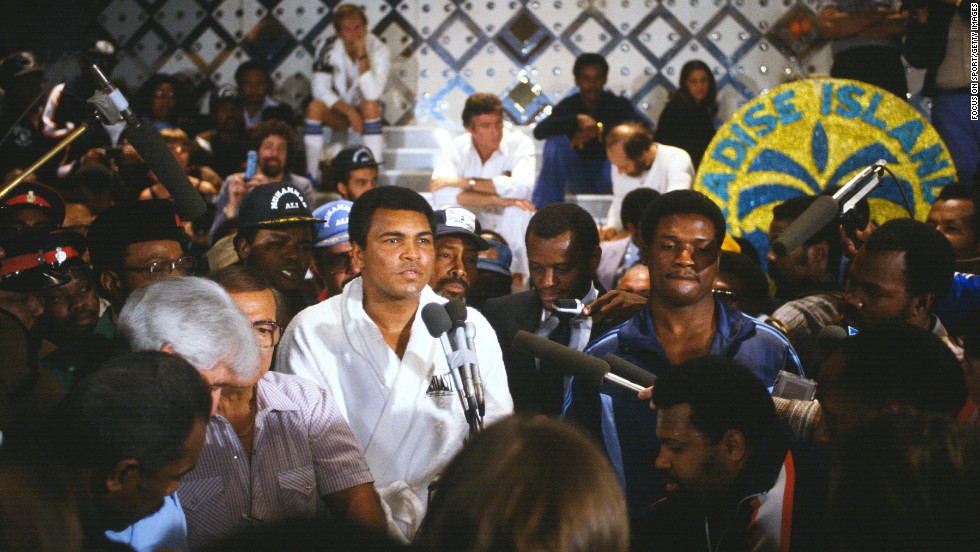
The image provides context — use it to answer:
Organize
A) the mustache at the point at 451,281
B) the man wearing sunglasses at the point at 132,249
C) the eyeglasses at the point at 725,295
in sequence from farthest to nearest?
the mustache at the point at 451,281 < the eyeglasses at the point at 725,295 < the man wearing sunglasses at the point at 132,249

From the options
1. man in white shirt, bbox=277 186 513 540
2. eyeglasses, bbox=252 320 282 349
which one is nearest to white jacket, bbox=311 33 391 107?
man in white shirt, bbox=277 186 513 540

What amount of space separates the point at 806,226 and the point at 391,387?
1.55m

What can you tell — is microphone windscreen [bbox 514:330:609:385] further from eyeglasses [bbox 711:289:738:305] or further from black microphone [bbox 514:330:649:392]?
eyeglasses [bbox 711:289:738:305]

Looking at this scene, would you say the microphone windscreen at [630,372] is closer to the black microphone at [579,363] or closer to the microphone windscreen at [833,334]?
the black microphone at [579,363]

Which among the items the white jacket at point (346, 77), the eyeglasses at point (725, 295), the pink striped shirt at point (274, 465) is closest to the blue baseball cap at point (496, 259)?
the eyeglasses at point (725, 295)

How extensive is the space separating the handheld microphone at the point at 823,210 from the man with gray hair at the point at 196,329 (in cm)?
183

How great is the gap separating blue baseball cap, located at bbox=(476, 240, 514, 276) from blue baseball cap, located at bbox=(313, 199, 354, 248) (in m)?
0.71

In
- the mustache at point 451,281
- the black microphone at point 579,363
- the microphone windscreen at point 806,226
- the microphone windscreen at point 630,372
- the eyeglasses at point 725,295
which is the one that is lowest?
the eyeglasses at point 725,295

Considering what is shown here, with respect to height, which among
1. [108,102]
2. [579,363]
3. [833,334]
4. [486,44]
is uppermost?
[486,44]

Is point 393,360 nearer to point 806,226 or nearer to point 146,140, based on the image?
point 146,140

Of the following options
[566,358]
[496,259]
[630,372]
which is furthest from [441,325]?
[496,259]

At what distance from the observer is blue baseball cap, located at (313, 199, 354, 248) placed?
176 inches

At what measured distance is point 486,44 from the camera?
30.8 ft

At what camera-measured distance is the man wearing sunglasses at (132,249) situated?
3.59m
